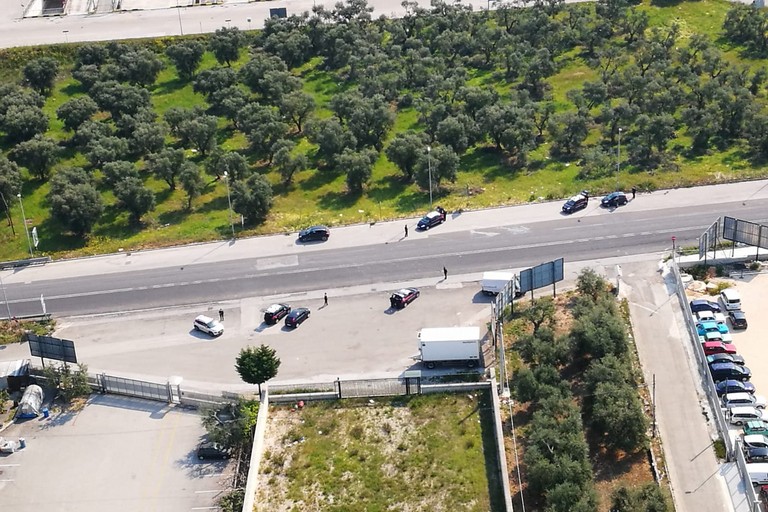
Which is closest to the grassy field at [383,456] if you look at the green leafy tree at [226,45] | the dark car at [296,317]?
the dark car at [296,317]

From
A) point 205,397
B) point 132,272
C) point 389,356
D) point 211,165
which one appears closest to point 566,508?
point 389,356

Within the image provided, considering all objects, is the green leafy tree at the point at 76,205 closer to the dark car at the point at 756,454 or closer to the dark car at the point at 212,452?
the dark car at the point at 212,452

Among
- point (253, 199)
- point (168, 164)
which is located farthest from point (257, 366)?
point (168, 164)

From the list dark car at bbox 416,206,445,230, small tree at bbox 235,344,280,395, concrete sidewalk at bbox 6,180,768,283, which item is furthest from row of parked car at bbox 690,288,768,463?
small tree at bbox 235,344,280,395

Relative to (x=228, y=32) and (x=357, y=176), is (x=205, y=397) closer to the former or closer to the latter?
(x=357, y=176)

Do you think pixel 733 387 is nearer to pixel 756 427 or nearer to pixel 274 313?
pixel 756 427

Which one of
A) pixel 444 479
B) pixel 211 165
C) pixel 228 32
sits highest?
pixel 228 32
